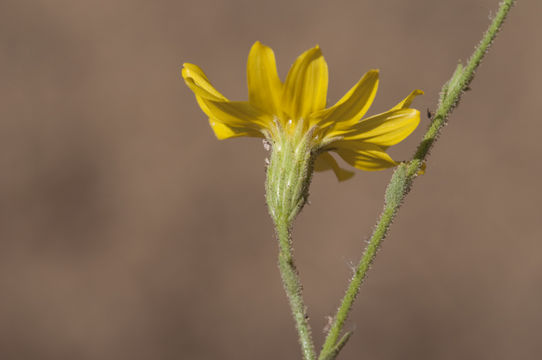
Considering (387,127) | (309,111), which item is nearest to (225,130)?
(309,111)

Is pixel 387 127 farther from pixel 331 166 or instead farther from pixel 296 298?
pixel 296 298

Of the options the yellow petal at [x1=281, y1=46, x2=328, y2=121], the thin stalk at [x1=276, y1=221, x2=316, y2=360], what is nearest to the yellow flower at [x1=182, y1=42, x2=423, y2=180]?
the yellow petal at [x1=281, y1=46, x2=328, y2=121]

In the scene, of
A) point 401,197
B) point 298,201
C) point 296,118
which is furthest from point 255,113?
point 401,197

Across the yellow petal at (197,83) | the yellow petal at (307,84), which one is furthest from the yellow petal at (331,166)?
the yellow petal at (197,83)

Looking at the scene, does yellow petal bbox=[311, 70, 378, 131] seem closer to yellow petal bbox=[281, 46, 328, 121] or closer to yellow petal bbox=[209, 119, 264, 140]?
yellow petal bbox=[281, 46, 328, 121]

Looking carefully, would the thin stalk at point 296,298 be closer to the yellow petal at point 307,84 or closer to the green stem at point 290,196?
the green stem at point 290,196

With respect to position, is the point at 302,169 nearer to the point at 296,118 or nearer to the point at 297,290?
the point at 296,118

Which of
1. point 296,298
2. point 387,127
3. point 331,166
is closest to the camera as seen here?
point 296,298
